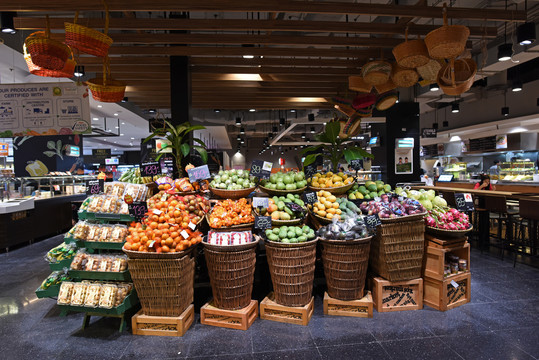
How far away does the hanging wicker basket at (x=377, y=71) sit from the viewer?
14.0 ft

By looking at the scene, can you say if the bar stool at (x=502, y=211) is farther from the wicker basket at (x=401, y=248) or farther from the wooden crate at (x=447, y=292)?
the wicker basket at (x=401, y=248)

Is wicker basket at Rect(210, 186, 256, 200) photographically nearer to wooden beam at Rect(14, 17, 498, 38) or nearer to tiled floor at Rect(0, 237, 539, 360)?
tiled floor at Rect(0, 237, 539, 360)

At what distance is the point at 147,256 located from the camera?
2943mm

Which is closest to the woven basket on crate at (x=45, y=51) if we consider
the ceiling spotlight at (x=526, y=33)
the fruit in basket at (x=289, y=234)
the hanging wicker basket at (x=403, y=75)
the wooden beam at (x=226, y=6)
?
the wooden beam at (x=226, y=6)

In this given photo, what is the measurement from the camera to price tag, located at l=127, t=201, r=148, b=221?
3406mm

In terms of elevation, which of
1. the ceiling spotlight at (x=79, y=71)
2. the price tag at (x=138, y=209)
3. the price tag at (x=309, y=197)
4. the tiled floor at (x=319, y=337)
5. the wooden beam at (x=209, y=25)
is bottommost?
the tiled floor at (x=319, y=337)

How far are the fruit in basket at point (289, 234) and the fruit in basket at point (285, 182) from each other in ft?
2.49

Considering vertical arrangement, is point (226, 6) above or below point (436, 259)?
above

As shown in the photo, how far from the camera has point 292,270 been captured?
3162mm

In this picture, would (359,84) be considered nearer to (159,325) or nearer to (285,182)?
(285,182)

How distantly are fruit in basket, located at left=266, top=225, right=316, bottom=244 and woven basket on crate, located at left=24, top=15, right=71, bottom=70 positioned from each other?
270 cm

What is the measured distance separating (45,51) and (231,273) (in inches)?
109

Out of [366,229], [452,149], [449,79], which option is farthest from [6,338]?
[452,149]

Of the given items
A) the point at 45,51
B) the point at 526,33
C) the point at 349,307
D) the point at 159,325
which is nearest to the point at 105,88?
the point at 45,51
